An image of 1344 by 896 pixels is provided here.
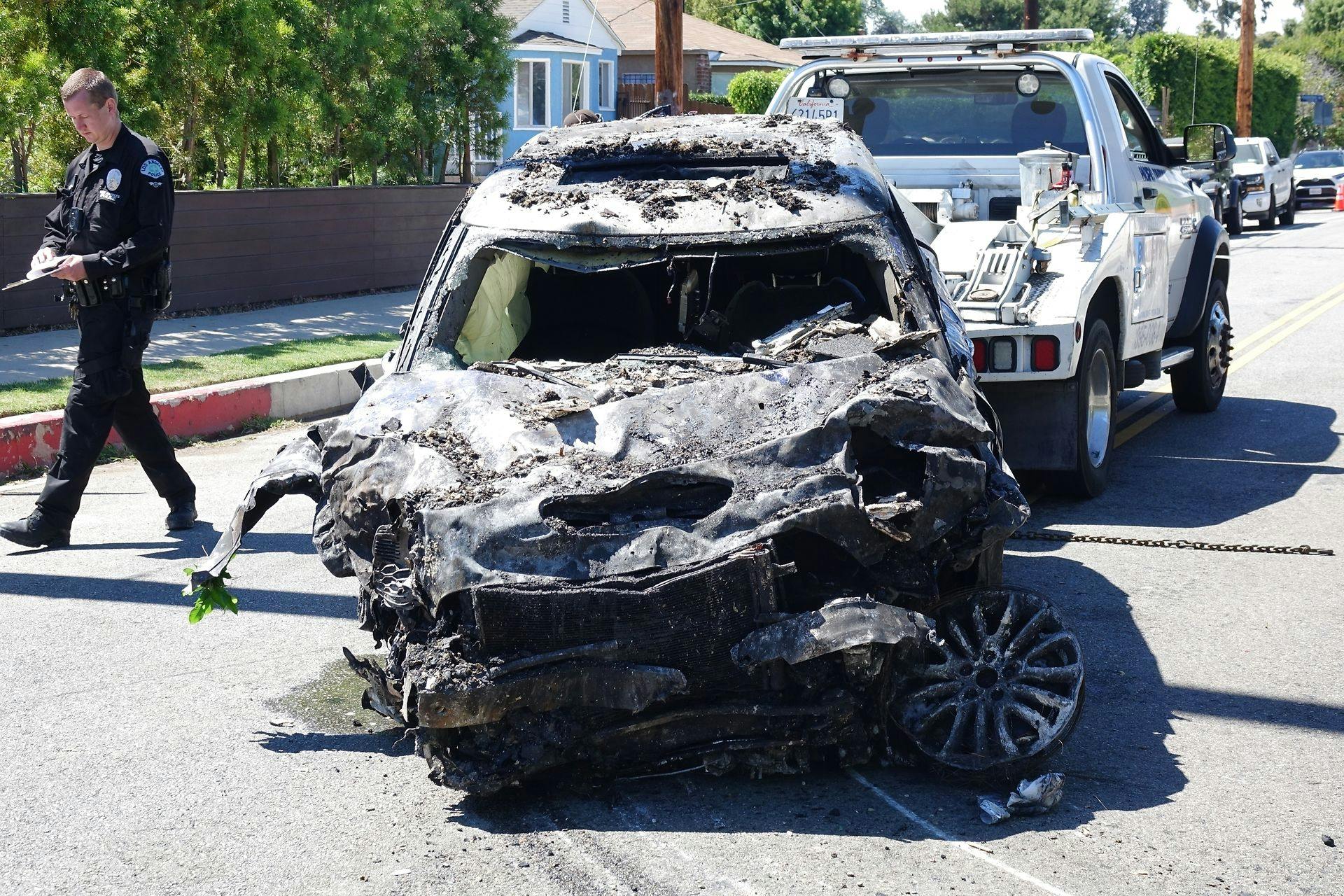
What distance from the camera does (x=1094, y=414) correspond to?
816 cm

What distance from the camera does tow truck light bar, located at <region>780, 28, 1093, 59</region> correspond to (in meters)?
8.77

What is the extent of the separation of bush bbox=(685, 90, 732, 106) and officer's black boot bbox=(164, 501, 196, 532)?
32.0 m

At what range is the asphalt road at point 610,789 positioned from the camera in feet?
12.4

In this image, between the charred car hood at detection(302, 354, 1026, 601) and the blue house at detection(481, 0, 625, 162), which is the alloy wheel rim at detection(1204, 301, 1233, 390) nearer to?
the charred car hood at detection(302, 354, 1026, 601)

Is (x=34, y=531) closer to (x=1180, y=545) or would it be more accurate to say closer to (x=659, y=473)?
(x=659, y=473)

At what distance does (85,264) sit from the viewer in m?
6.96

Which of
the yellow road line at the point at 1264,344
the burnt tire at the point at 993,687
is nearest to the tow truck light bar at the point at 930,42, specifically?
the yellow road line at the point at 1264,344

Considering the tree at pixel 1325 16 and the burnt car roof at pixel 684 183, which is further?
the tree at pixel 1325 16

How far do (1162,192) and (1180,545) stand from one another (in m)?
3.04

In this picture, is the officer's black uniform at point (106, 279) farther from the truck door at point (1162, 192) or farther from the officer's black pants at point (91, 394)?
the truck door at point (1162, 192)

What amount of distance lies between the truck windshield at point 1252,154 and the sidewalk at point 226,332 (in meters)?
20.1

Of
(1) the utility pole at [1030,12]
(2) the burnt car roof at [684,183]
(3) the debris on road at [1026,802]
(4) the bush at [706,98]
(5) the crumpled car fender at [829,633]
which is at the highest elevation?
(1) the utility pole at [1030,12]

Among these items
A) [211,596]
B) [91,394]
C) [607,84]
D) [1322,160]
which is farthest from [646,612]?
[607,84]

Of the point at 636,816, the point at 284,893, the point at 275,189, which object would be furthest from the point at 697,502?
the point at 275,189
